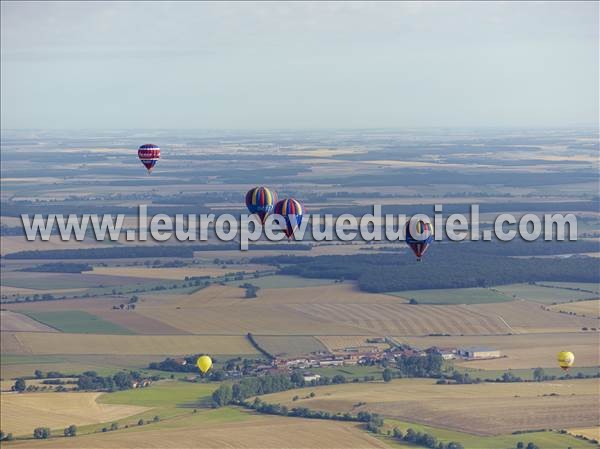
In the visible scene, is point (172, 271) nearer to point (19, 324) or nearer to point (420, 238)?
point (19, 324)

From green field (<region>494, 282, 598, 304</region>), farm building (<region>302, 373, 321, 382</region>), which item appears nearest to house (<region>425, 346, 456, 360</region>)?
farm building (<region>302, 373, 321, 382</region>)

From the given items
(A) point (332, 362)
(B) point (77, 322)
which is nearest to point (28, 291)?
(B) point (77, 322)

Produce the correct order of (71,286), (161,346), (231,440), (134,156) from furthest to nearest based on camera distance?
(134,156)
(71,286)
(161,346)
(231,440)

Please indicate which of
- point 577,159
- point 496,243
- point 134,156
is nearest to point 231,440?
point 496,243

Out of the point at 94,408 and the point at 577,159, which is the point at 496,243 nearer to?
the point at 94,408

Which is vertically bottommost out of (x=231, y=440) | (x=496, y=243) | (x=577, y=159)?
(x=231, y=440)

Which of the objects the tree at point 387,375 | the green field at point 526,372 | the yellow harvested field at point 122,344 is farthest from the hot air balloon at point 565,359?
the yellow harvested field at point 122,344

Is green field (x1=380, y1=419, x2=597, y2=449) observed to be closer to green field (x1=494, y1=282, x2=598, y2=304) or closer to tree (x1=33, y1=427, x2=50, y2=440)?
tree (x1=33, y1=427, x2=50, y2=440)
